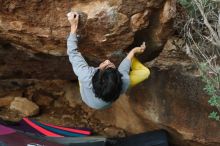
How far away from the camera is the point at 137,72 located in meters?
5.01

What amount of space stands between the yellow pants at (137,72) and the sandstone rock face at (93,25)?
0.65ft

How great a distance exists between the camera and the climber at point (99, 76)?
14.6 feet

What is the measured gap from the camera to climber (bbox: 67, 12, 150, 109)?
4.44m

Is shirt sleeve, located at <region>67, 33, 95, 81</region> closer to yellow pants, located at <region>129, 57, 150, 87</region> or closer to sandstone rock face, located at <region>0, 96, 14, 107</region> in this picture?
yellow pants, located at <region>129, 57, 150, 87</region>

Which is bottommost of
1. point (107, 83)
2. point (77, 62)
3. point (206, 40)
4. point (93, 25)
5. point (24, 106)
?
point (24, 106)

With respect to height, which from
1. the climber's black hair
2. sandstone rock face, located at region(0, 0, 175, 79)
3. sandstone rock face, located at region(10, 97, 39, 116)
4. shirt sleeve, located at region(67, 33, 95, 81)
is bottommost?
sandstone rock face, located at region(10, 97, 39, 116)

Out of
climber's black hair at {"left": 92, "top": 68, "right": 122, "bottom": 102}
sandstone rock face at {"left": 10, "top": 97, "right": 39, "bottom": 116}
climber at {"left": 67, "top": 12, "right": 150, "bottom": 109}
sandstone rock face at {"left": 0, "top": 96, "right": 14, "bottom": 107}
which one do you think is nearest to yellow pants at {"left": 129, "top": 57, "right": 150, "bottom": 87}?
climber at {"left": 67, "top": 12, "right": 150, "bottom": 109}

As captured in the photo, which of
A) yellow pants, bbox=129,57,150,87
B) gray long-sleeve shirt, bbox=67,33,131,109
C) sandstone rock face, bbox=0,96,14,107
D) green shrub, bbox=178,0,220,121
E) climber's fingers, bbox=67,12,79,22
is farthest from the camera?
sandstone rock face, bbox=0,96,14,107

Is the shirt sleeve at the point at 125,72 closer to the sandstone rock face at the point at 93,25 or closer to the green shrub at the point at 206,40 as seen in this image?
the sandstone rock face at the point at 93,25

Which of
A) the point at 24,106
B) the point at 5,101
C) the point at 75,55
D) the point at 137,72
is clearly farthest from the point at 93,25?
the point at 5,101

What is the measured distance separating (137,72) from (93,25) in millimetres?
668

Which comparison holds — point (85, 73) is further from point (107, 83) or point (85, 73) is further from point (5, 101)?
point (5, 101)

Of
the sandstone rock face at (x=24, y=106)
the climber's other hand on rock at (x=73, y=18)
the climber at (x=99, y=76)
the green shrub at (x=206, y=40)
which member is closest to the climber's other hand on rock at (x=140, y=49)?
the climber at (x=99, y=76)

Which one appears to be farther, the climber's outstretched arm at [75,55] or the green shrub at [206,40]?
the climber's outstretched arm at [75,55]
